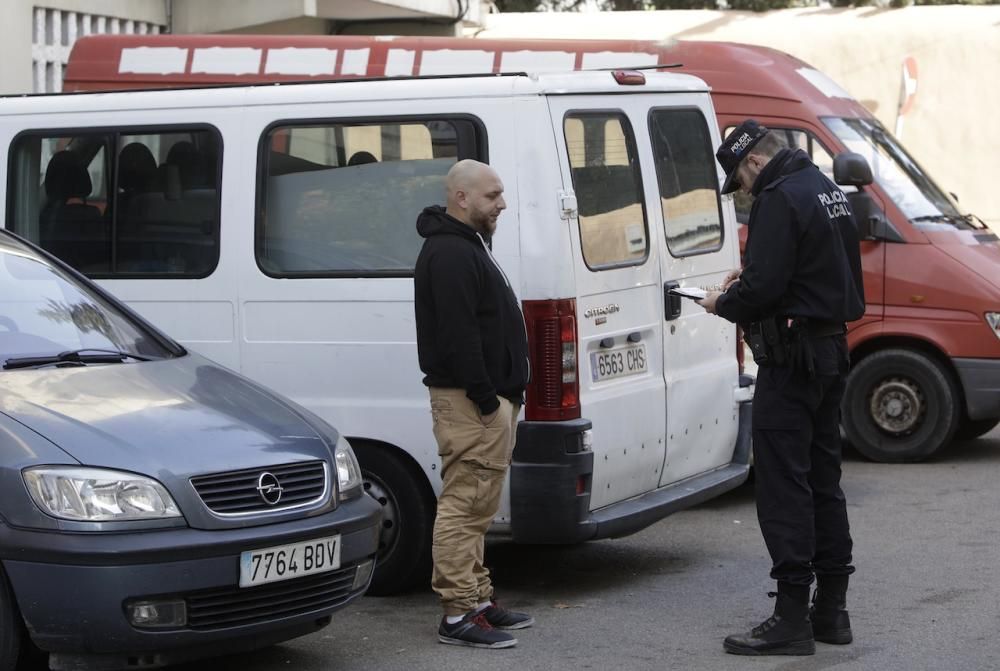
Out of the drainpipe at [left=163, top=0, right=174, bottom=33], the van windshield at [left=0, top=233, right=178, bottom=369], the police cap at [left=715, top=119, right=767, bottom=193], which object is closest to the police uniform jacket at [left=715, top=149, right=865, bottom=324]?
the police cap at [left=715, top=119, right=767, bottom=193]

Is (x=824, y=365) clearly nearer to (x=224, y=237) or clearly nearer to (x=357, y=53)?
(x=224, y=237)

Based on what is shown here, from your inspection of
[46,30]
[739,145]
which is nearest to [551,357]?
[739,145]

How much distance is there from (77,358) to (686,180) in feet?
9.42

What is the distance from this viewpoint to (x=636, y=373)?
646 centimetres

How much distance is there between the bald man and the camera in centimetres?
554

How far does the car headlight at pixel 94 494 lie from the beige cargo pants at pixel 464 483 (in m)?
1.26

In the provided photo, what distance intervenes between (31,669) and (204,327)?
1802 millimetres

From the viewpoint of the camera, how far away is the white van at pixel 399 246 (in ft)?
19.8

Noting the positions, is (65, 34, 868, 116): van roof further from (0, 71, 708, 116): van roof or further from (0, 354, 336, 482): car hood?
(0, 354, 336, 482): car hood

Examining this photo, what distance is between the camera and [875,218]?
9.92 metres

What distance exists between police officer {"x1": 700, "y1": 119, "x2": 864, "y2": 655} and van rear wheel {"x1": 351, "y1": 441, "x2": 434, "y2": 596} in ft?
4.43

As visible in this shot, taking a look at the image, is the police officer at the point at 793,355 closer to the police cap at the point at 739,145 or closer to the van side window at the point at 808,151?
the police cap at the point at 739,145

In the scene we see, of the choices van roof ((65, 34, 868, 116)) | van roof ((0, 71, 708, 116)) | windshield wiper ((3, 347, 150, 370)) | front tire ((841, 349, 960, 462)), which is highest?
van roof ((65, 34, 868, 116))

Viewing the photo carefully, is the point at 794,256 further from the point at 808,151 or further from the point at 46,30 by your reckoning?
the point at 46,30
